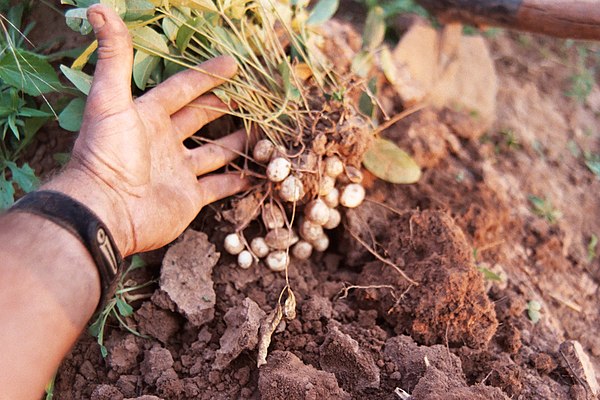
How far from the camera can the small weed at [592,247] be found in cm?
209

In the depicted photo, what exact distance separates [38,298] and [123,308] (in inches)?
12.9

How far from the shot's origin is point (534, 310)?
5.62 feet

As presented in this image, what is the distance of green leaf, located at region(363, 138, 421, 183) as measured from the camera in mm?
1837

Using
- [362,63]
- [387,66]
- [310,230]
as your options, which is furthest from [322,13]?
[310,230]

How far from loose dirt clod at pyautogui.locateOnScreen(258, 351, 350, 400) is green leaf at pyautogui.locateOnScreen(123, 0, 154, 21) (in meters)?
0.91

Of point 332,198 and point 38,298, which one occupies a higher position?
point 38,298

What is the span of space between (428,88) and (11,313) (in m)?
1.81

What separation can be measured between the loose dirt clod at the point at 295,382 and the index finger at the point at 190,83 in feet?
2.26

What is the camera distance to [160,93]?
1504 millimetres

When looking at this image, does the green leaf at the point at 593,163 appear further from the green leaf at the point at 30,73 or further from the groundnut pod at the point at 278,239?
the green leaf at the point at 30,73

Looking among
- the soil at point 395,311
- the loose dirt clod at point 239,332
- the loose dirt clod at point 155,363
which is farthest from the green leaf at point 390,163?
the loose dirt clod at point 155,363

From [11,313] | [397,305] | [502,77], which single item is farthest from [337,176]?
[502,77]

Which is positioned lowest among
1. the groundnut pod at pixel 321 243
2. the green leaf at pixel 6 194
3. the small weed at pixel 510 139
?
the small weed at pixel 510 139

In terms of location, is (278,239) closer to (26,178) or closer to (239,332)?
(239,332)
